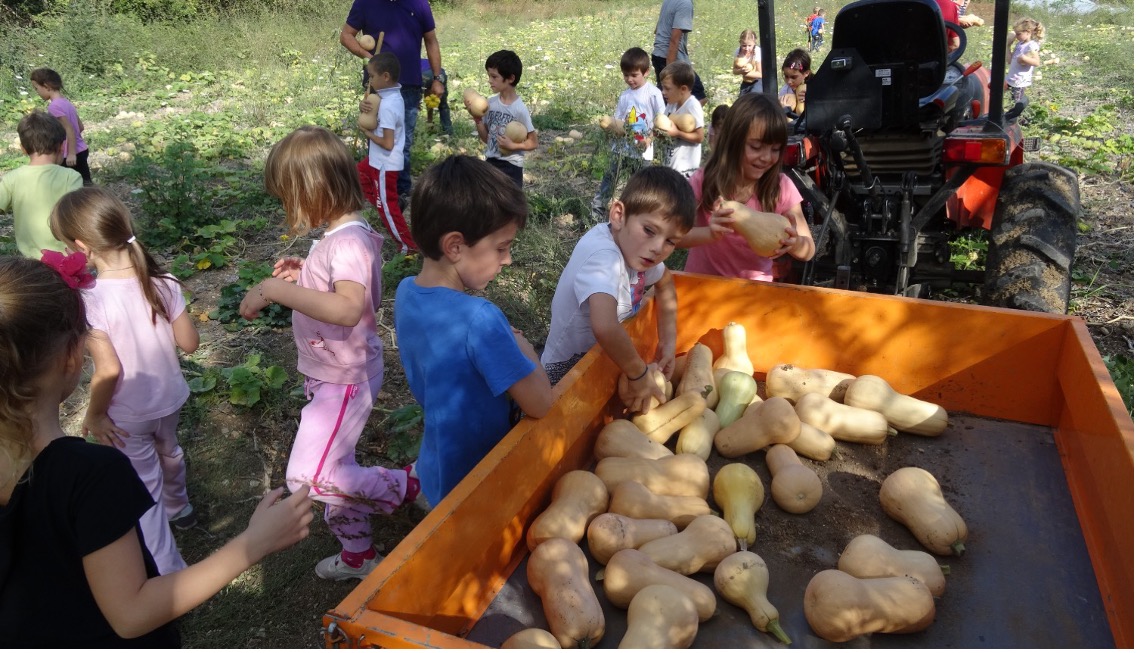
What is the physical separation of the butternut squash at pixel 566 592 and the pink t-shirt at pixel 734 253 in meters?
1.75

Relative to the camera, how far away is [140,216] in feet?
21.7

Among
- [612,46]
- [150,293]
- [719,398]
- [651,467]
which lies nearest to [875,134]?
[719,398]

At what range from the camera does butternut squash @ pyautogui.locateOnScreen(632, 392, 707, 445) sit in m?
2.57

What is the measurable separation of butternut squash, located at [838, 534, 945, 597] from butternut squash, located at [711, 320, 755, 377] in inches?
37.7

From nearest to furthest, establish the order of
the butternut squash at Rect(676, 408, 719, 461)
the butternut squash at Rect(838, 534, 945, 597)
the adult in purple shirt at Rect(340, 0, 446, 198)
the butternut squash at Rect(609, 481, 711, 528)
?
1. the butternut squash at Rect(838, 534, 945, 597)
2. the butternut squash at Rect(609, 481, 711, 528)
3. the butternut squash at Rect(676, 408, 719, 461)
4. the adult in purple shirt at Rect(340, 0, 446, 198)

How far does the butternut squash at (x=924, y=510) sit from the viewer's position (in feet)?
6.60

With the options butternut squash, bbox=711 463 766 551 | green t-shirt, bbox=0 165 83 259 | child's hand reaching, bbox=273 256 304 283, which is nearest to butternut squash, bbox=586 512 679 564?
butternut squash, bbox=711 463 766 551

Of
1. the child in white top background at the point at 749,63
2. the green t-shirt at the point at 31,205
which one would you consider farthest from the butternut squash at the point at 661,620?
→ the child in white top background at the point at 749,63

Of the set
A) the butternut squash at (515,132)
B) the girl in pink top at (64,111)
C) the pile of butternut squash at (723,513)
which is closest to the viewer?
the pile of butternut squash at (723,513)

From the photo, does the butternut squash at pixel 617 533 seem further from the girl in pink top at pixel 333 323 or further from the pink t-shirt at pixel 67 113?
the pink t-shirt at pixel 67 113

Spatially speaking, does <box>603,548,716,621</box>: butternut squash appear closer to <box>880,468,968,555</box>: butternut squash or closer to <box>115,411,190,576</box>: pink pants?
<box>880,468,968,555</box>: butternut squash

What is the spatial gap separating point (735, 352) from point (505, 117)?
3.60m

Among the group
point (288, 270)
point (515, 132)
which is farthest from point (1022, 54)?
point (288, 270)

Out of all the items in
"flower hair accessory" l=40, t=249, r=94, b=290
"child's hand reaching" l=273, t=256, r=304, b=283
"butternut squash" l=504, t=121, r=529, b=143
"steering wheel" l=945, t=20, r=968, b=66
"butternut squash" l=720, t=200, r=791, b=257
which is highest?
"flower hair accessory" l=40, t=249, r=94, b=290
